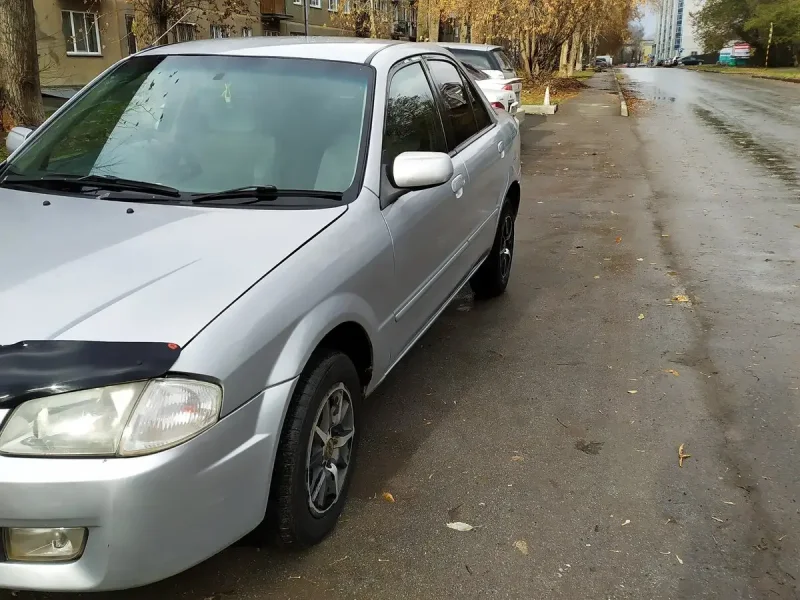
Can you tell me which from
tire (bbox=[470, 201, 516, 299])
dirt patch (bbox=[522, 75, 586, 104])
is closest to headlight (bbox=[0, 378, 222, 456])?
tire (bbox=[470, 201, 516, 299])

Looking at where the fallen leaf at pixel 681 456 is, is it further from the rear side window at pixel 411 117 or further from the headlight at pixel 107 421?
the headlight at pixel 107 421

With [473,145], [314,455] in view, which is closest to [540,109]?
[473,145]

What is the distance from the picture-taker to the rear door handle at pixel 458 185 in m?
4.08

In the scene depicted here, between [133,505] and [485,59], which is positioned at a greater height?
[485,59]

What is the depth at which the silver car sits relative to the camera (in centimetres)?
200

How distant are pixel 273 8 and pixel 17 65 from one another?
96.3ft

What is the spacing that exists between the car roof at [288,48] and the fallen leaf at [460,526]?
2155mm

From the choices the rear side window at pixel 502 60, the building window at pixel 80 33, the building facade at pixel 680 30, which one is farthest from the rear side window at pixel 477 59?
the building facade at pixel 680 30

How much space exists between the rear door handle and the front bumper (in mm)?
2184

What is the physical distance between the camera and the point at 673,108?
2334 cm

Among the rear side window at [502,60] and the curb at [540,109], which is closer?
the rear side window at [502,60]

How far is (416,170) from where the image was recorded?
3.20 metres

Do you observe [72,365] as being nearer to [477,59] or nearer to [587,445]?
[587,445]

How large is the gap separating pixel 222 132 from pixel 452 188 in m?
1.30
